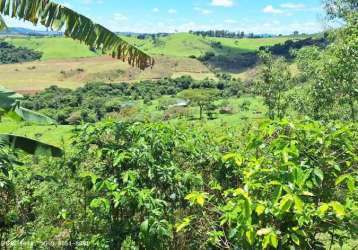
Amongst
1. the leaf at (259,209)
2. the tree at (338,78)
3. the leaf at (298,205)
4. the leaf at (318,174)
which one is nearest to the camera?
the leaf at (298,205)

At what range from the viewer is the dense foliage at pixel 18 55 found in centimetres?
16262

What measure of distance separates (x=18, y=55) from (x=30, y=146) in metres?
175

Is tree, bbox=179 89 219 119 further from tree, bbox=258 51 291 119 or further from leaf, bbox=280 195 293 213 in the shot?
leaf, bbox=280 195 293 213

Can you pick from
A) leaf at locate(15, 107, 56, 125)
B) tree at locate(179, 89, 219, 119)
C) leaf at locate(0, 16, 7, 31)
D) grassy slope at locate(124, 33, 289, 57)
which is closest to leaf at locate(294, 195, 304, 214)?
leaf at locate(15, 107, 56, 125)

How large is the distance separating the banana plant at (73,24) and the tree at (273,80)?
2206 centimetres

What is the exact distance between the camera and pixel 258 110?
7462cm

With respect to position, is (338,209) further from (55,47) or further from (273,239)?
(55,47)

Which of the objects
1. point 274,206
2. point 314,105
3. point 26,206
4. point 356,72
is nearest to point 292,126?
point 274,206

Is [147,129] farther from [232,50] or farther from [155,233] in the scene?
[232,50]

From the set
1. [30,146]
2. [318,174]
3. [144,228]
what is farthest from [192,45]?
[318,174]

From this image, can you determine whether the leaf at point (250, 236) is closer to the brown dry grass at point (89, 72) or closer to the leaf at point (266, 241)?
the leaf at point (266, 241)

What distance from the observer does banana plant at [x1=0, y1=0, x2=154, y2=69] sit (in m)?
5.66

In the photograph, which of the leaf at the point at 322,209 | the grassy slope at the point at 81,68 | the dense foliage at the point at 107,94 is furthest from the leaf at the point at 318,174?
the grassy slope at the point at 81,68

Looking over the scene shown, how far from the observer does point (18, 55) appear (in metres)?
168
